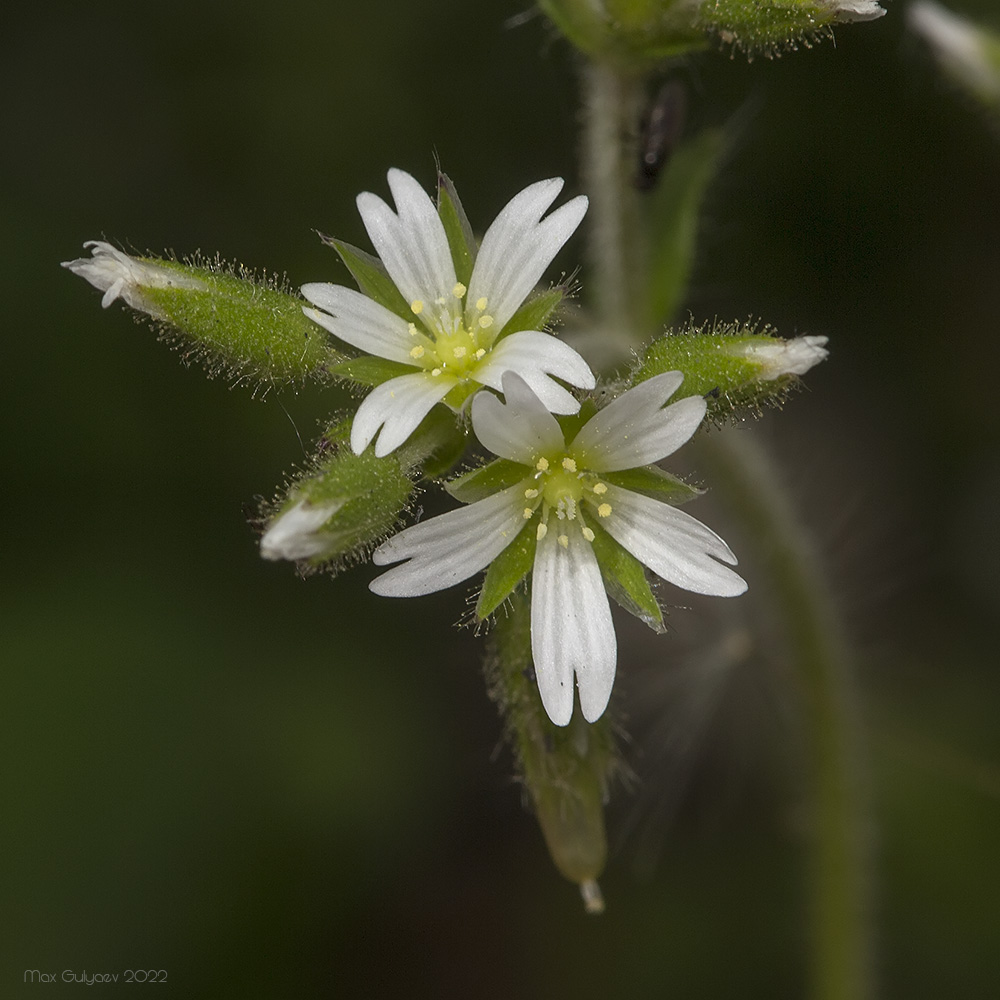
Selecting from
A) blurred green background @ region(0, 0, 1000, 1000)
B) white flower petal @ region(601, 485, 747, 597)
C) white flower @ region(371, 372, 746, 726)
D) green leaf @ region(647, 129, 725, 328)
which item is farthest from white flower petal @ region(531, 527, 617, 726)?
blurred green background @ region(0, 0, 1000, 1000)

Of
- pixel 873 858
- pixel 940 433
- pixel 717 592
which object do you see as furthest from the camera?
pixel 940 433

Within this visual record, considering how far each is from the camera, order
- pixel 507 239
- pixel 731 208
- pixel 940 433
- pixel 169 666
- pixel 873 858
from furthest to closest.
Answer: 1. pixel 940 433
2. pixel 731 208
3. pixel 169 666
4. pixel 873 858
5. pixel 507 239

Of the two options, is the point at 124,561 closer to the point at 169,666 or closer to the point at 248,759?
the point at 169,666

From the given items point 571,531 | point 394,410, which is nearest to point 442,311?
point 394,410

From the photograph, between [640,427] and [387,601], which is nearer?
[640,427]

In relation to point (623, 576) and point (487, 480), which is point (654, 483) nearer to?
point (623, 576)

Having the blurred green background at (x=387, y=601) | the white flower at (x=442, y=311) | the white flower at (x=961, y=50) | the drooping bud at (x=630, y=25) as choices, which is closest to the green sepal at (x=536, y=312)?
the white flower at (x=442, y=311)

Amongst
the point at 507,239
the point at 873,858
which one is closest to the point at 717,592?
the point at 507,239

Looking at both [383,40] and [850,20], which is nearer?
[850,20]
